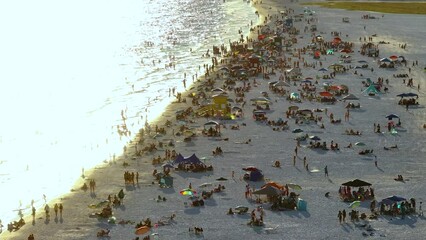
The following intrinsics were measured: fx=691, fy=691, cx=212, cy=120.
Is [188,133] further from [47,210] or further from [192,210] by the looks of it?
[47,210]

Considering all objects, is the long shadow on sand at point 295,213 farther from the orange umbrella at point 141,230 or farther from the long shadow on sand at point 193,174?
the long shadow on sand at point 193,174

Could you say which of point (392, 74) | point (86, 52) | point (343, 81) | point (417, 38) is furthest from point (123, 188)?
point (417, 38)

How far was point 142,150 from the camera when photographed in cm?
4538

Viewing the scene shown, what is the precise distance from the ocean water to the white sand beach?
2.56 meters

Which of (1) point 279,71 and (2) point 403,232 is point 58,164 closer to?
(2) point 403,232

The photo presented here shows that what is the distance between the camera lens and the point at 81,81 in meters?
71.0

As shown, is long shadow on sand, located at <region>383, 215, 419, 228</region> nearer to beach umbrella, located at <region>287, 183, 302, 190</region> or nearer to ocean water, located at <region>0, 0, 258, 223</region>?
beach umbrella, located at <region>287, 183, 302, 190</region>

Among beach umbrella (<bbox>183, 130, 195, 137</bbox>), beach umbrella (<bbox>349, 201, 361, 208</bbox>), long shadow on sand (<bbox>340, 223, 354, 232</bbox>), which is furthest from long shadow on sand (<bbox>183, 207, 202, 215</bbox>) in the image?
beach umbrella (<bbox>183, 130, 195, 137</bbox>)

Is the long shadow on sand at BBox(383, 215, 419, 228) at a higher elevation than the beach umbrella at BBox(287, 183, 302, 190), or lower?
lower

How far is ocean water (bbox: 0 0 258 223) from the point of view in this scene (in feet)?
146

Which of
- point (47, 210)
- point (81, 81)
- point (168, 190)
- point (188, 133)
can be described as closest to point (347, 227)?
point (168, 190)

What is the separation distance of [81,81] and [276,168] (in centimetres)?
3475

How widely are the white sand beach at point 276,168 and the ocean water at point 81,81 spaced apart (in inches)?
101

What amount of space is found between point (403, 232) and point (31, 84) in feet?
156
